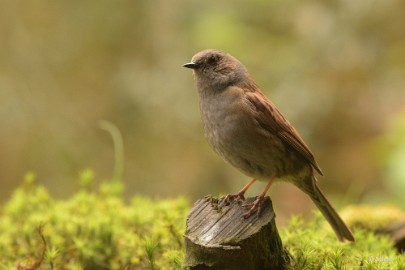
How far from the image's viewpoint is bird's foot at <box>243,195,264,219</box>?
139 inches

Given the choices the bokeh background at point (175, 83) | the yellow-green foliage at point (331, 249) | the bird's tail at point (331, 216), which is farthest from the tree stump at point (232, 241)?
the bokeh background at point (175, 83)

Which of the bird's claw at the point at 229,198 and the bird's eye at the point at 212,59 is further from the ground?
the bird's eye at the point at 212,59

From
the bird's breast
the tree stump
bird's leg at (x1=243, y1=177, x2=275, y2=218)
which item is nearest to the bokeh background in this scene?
the bird's breast

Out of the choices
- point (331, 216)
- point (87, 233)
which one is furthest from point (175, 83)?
point (331, 216)

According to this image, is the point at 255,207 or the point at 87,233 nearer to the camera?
the point at 255,207

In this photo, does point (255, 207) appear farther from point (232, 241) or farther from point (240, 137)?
point (240, 137)

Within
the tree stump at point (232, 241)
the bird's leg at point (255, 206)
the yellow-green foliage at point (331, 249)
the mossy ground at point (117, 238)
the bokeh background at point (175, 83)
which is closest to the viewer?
the tree stump at point (232, 241)

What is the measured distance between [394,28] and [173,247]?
5877 mm

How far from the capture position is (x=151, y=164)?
9.91 meters

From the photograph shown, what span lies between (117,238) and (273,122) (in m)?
1.37

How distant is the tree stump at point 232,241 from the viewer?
3.35m

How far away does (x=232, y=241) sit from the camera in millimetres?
3379

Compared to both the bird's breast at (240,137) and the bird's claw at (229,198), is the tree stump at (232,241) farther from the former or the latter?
the bird's breast at (240,137)

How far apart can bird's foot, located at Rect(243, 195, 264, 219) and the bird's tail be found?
3.39 feet
